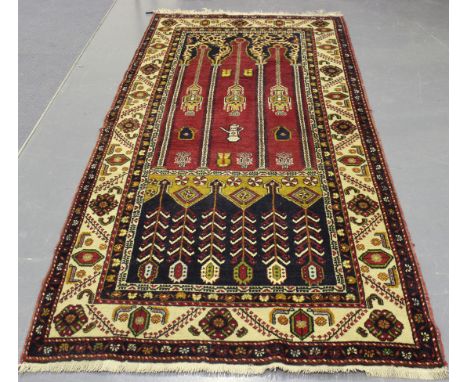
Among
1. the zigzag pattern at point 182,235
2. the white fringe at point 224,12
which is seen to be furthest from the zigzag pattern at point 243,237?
the white fringe at point 224,12

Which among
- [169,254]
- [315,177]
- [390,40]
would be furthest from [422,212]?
[390,40]

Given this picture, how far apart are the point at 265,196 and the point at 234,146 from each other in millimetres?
467

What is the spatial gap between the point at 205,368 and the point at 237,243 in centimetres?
62

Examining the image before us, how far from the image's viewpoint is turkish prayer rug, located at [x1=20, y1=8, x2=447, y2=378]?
1940 mm

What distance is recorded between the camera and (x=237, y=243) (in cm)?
232

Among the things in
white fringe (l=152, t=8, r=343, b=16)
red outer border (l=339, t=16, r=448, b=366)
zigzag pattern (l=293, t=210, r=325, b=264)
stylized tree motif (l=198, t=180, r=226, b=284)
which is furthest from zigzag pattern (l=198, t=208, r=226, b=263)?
white fringe (l=152, t=8, r=343, b=16)

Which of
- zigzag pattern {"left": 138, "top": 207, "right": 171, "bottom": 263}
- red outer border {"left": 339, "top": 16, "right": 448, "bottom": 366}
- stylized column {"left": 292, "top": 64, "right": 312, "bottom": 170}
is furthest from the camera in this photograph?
stylized column {"left": 292, "top": 64, "right": 312, "bottom": 170}

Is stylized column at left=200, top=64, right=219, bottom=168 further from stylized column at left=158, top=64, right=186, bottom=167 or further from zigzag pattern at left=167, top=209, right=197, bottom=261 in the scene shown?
zigzag pattern at left=167, top=209, right=197, bottom=261

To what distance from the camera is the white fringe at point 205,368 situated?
72.9 inches

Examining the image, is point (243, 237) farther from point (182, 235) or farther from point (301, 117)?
point (301, 117)

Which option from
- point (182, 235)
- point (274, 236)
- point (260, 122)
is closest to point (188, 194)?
point (182, 235)

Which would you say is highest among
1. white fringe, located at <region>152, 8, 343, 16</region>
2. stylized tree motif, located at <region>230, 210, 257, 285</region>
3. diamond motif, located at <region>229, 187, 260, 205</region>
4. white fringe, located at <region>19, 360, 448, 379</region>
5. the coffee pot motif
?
white fringe, located at <region>152, 8, 343, 16</region>

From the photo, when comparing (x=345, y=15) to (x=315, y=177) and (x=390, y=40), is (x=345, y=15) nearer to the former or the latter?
(x=390, y=40)

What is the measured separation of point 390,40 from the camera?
12.5ft
